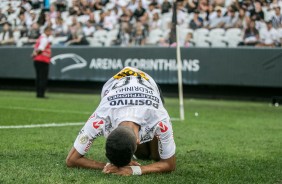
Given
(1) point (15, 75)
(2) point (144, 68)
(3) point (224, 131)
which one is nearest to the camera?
(3) point (224, 131)

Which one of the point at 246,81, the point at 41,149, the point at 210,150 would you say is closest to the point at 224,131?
the point at 210,150

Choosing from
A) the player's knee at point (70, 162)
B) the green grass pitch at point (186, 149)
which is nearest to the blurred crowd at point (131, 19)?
the green grass pitch at point (186, 149)

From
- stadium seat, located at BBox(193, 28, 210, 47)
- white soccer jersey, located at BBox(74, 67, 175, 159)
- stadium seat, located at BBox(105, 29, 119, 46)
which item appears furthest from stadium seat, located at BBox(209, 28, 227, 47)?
white soccer jersey, located at BBox(74, 67, 175, 159)

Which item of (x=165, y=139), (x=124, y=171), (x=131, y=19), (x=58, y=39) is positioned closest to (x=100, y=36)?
(x=131, y=19)

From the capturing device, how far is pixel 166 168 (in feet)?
21.9

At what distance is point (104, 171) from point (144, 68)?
1620 cm

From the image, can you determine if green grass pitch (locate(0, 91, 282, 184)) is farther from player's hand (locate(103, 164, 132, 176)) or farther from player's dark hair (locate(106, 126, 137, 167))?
player's dark hair (locate(106, 126, 137, 167))

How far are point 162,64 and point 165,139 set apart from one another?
51.3 feet

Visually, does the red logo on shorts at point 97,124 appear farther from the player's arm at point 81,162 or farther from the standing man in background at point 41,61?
the standing man in background at point 41,61

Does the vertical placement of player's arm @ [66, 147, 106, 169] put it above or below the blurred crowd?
below

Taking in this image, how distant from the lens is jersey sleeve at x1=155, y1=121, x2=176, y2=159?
255 inches

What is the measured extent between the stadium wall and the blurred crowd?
1.09ft

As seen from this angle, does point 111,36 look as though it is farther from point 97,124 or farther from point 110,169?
point 110,169

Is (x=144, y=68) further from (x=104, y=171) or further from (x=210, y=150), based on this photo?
(x=104, y=171)
